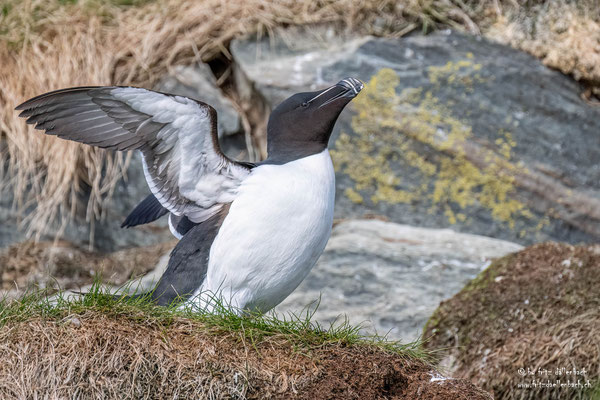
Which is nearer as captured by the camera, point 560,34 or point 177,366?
point 177,366

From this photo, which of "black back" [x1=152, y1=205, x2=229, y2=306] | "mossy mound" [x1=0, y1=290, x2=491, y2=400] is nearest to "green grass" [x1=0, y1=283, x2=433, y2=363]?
"mossy mound" [x1=0, y1=290, x2=491, y2=400]

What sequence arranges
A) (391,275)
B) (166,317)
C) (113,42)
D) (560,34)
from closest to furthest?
(166,317), (391,275), (560,34), (113,42)

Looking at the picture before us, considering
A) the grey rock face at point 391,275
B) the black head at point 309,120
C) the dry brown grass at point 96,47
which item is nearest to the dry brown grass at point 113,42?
the dry brown grass at point 96,47

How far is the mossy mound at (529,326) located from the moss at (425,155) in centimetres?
122

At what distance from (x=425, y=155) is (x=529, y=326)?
2.44m

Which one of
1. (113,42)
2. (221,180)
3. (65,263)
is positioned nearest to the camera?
(221,180)

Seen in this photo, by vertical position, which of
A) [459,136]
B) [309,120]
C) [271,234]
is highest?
[309,120]

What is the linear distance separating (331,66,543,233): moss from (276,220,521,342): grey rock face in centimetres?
56

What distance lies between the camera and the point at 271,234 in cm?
432

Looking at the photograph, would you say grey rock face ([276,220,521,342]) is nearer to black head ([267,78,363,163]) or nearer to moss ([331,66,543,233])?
moss ([331,66,543,233])

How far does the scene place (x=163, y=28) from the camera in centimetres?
764

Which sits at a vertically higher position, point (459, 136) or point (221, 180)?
point (221, 180)

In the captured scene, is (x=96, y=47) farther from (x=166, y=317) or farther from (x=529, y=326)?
(x=529, y=326)

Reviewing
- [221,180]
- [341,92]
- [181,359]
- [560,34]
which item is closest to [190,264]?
[221,180]
